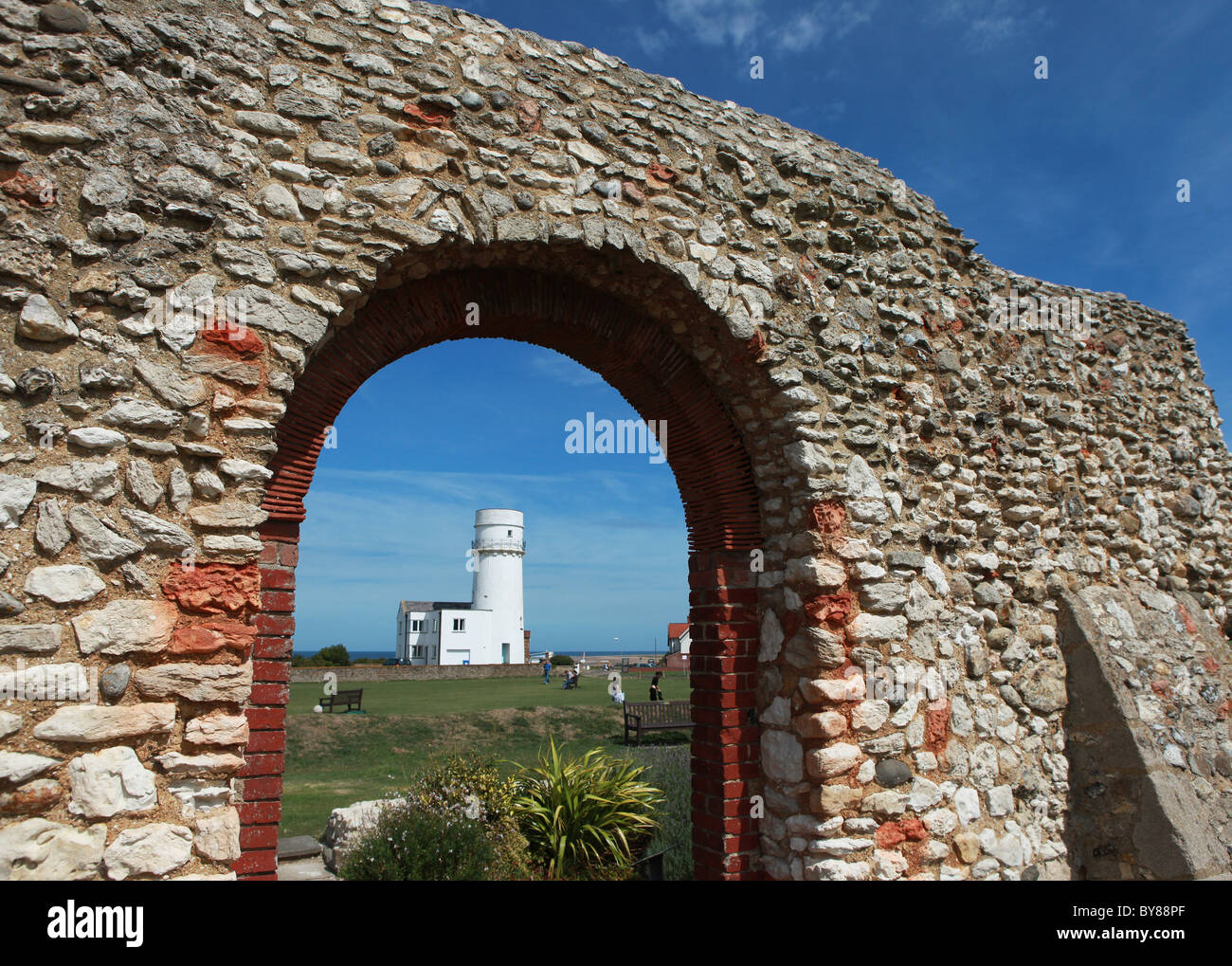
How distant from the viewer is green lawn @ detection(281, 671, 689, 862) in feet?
28.3

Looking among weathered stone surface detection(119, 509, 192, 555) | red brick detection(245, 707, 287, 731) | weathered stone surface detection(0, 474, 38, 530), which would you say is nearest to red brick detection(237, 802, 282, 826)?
red brick detection(245, 707, 287, 731)

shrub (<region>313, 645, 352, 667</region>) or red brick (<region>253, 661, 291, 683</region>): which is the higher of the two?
red brick (<region>253, 661, 291, 683</region>)

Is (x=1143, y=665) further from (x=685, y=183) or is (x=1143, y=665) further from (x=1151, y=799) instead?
(x=685, y=183)

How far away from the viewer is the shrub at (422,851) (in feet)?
16.5

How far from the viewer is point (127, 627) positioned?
2.80m

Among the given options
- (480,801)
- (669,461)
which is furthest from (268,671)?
(480,801)

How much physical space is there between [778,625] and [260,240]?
3204 millimetres

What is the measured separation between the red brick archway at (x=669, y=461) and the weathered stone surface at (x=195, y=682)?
368 mm

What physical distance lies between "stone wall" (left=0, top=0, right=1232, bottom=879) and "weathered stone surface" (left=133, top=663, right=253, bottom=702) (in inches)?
0.5

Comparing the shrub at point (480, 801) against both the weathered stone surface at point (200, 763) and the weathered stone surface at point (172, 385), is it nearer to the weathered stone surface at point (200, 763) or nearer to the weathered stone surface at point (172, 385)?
the weathered stone surface at point (200, 763)

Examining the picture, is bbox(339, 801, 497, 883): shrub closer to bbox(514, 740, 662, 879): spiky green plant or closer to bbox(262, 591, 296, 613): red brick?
bbox(514, 740, 662, 879): spiky green plant

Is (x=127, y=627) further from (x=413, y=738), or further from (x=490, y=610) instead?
(x=490, y=610)

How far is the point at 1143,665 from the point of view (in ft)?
17.0

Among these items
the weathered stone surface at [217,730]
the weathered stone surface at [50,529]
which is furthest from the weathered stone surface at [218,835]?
the weathered stone surface at [50,529]
